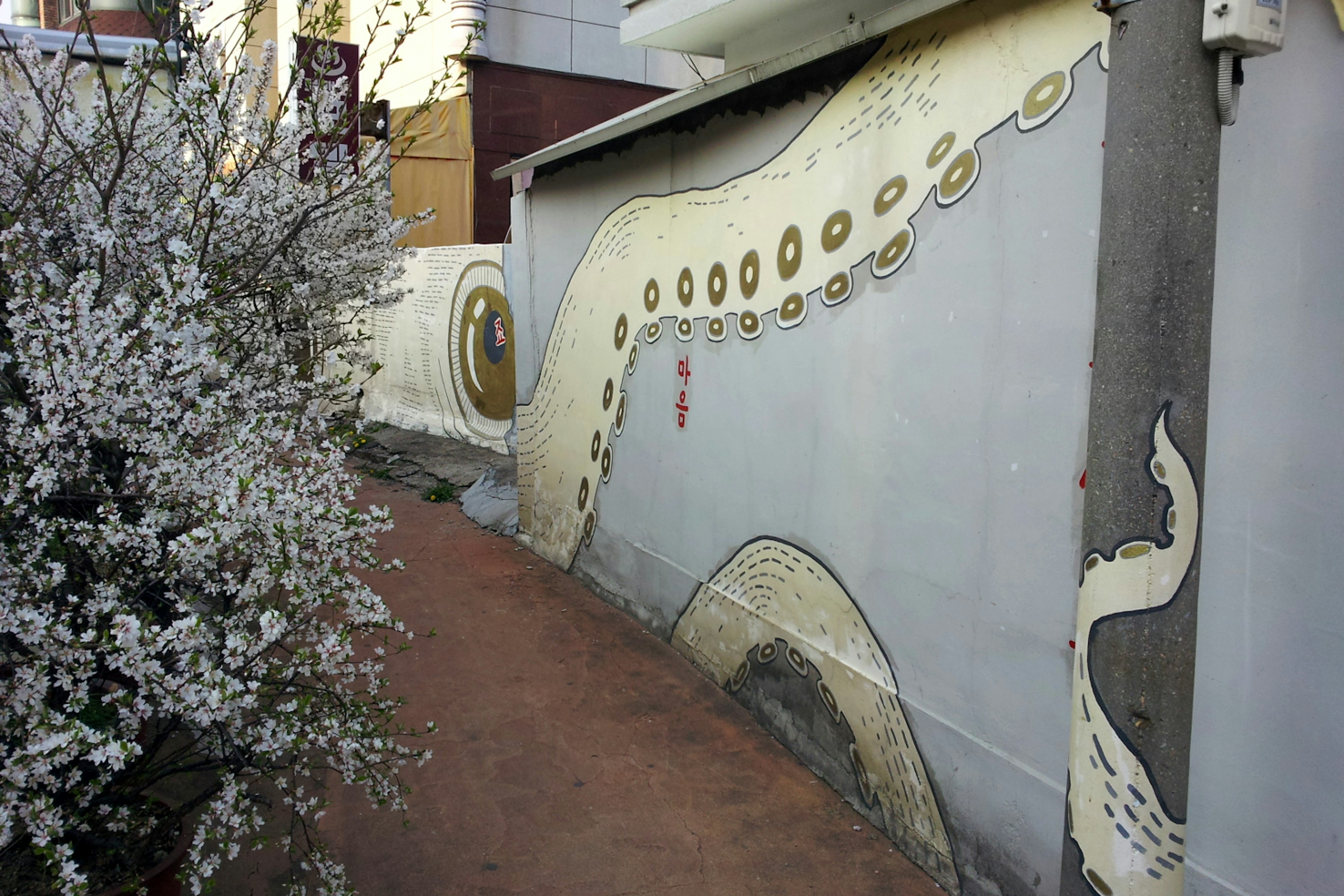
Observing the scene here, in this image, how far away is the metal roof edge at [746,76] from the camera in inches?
140

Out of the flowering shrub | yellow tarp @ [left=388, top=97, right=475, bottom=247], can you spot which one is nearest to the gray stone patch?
the flowering shrub

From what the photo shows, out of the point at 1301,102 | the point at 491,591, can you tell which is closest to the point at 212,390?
the point at 1301,102

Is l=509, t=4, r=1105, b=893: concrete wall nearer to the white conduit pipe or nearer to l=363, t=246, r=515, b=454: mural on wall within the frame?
the white conduit pipe

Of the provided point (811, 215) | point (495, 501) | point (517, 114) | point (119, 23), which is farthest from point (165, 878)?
point (517, 114)

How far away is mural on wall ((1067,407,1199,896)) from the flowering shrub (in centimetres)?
190

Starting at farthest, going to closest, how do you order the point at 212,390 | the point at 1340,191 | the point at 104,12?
the point at 104,12 → the point at 212,390 → the point at 1340,191

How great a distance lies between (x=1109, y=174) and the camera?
→ 2.06 metres

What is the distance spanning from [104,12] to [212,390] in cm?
783

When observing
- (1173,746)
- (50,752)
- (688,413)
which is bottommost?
(50,752)

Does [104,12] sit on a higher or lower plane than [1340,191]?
higher

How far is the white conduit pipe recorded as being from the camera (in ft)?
6.32

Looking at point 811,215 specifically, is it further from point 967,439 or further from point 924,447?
point 967,439

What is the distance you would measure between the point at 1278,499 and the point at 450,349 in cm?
1032

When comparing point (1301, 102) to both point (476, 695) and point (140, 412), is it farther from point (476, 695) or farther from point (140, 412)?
point (476, 695)
